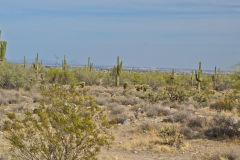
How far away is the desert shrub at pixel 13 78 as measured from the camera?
23266mm

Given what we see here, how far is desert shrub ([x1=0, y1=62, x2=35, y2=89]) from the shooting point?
76.3 feet

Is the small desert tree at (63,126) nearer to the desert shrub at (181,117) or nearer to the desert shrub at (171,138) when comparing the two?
the desert shrub at (171,138)

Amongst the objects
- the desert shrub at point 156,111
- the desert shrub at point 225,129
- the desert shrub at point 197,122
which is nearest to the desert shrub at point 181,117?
the desert shrub at point 197,122

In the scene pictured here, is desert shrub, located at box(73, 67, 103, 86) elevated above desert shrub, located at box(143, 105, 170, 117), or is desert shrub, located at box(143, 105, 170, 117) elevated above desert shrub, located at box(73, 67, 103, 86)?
desert shrub, located at box(73, 67, 103, 86)

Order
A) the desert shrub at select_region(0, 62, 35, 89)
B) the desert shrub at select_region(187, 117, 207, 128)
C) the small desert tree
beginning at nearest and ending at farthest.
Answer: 1. the small desert tree
2. the desert shrub at select_region(187, 117, 207, 128)
3. the desert shrub at select_region(0, 62, 35, 89)

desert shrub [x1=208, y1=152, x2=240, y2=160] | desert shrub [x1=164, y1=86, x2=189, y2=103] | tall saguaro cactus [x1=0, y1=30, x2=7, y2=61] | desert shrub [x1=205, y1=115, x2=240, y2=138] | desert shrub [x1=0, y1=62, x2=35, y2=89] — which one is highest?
tall saguaro cactus [x1=0, y1=30, x2=7, y2=61]

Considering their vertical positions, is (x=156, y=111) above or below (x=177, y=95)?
below

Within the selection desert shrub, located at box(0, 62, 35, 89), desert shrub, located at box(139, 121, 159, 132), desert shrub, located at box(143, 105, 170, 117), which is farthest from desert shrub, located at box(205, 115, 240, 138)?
desert shrub, located at box(0, 62, 35, 89)

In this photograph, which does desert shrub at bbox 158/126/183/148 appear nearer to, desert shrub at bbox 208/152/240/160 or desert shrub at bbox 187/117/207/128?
desert shrub at bbox 208/152/240/160

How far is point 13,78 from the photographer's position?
23391 millimetres

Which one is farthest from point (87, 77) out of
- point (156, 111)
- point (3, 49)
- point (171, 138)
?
point (171, 138)

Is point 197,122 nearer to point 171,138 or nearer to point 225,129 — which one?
point 225,129

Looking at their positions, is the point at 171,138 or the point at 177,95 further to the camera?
the point at 177,95

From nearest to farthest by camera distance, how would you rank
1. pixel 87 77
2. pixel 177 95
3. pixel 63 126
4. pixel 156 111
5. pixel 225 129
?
pixel 63 126
pixel 225 129
pixel 156 111
pixel 177 95
pixel 87 77
